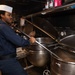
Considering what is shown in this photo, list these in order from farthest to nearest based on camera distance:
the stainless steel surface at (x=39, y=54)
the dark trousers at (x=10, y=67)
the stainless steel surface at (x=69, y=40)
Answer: the stainless steel surface at (x=39, y=54) → the stainless steel surface at (x=69, y=40) → the dark trousers at (x=10, y=67)

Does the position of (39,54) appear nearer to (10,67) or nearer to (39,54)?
(39,54)

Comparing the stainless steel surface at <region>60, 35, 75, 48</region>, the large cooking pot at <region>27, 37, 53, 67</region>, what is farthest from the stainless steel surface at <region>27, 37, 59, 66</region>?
the stainless steel surface at <region>60, 35, 75, 48</region>

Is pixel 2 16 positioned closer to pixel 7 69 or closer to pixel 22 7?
pixel 7 69

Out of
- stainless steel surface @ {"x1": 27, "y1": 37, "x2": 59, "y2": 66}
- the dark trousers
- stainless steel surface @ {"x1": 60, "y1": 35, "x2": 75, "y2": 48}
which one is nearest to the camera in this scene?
the dark trousers

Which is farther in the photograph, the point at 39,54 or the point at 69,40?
the point at 39,54

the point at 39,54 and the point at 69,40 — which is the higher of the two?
the point at 69,40

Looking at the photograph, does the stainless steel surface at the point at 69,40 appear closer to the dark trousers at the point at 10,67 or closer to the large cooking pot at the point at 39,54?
the large cooking pot at the point at 39,54

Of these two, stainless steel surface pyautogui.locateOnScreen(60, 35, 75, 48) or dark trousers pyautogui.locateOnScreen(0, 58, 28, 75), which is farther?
stainless steel surface pyautogui.locateOnScreen(60, 35, 75, 48)

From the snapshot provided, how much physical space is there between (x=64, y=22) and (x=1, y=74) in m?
1.60

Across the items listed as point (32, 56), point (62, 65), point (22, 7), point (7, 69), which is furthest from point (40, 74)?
point (22, 7)

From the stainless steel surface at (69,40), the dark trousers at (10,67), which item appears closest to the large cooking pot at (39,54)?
the stainless steel surface at (69,40)

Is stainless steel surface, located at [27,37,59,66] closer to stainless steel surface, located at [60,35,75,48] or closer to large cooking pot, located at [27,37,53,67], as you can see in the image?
large cooking pot, located at [27,37,53,67]

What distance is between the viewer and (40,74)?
124 inches

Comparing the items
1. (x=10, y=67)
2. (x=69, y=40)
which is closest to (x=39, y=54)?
(x=69, y=40)
